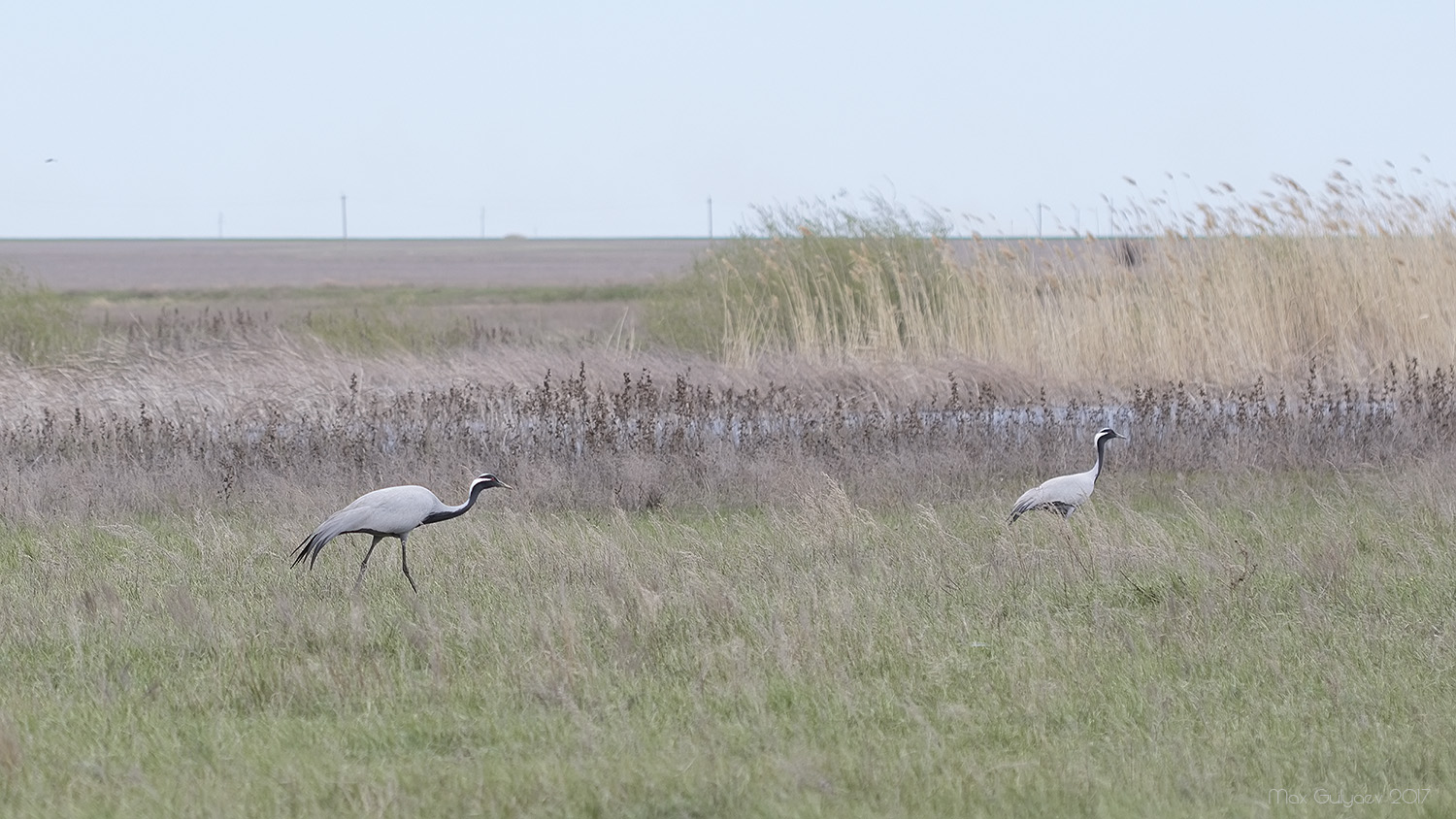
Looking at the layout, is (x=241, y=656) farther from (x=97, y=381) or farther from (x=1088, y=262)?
(x=1088, y=262)

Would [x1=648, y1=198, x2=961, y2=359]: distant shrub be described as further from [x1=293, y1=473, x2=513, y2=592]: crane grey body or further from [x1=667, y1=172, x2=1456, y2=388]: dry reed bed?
[x1=293, y1=473, x2=513, y2=592]: crane grey body

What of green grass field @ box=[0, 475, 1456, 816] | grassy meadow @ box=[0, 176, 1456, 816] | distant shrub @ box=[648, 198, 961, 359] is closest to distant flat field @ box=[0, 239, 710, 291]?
distant shrub @ box=[648, 198, 961, 359]

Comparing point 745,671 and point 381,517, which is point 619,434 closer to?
point 381,517

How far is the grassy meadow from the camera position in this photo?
4176 mm

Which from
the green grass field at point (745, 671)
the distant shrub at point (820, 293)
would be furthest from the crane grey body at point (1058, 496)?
the distant shrub at point (820, 293)

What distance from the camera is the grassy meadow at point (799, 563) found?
4176mm

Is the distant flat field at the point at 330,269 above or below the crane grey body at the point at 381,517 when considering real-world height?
above

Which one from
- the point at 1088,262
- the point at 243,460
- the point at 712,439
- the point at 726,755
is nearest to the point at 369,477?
the point at 243,460

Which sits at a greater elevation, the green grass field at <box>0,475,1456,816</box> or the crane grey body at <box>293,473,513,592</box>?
the crane grey body at <box>293,473,513,592</box>

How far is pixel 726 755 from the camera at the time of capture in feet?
14.0

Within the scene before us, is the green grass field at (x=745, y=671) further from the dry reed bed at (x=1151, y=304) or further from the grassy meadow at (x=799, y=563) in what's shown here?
the dry reed bed at (x=1151, y=304)

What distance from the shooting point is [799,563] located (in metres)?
7.11

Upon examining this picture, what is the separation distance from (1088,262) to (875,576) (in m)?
9.24

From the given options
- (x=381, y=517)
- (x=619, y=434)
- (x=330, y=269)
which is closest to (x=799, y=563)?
(x=381, y=517)
